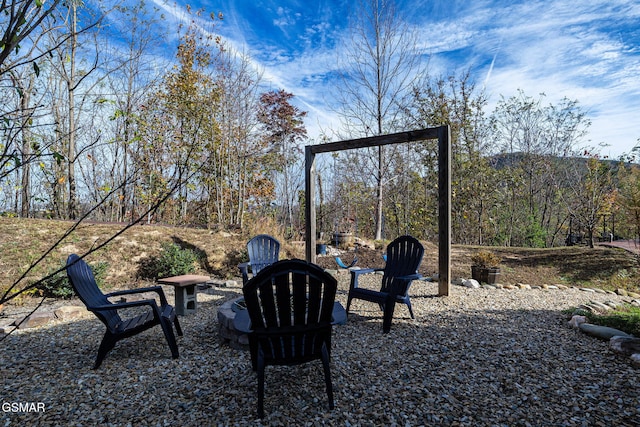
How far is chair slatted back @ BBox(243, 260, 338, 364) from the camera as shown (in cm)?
195

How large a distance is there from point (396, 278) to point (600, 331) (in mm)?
1786

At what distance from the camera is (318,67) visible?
8.46 metres

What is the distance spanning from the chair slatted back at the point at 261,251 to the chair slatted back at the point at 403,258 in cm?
164

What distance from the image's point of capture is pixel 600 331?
2.85 m

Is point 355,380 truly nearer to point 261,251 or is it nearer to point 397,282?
point 397,282

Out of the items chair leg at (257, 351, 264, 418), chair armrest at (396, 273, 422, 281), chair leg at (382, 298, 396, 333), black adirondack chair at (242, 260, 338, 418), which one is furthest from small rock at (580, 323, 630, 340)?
chair leg at (257, 351, 264, 418)

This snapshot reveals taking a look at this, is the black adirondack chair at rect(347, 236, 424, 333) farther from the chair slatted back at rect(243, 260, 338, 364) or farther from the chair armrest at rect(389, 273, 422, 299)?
the chair slatted back at rect(243, 260, 338, 364)

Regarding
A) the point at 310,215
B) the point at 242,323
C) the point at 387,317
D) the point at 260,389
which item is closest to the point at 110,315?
the point at 242,323

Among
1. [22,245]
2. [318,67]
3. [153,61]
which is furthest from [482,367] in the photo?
[153,61]

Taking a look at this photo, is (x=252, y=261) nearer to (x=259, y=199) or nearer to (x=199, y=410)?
(x=199, y=410)

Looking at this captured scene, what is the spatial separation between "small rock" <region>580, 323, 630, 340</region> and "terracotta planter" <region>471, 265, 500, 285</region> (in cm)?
221

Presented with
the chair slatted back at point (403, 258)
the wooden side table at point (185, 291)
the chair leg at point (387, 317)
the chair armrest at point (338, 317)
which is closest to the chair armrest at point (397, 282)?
the chair leg at point (387, 317)

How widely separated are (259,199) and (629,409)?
9.23 meters

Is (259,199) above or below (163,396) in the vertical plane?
above
